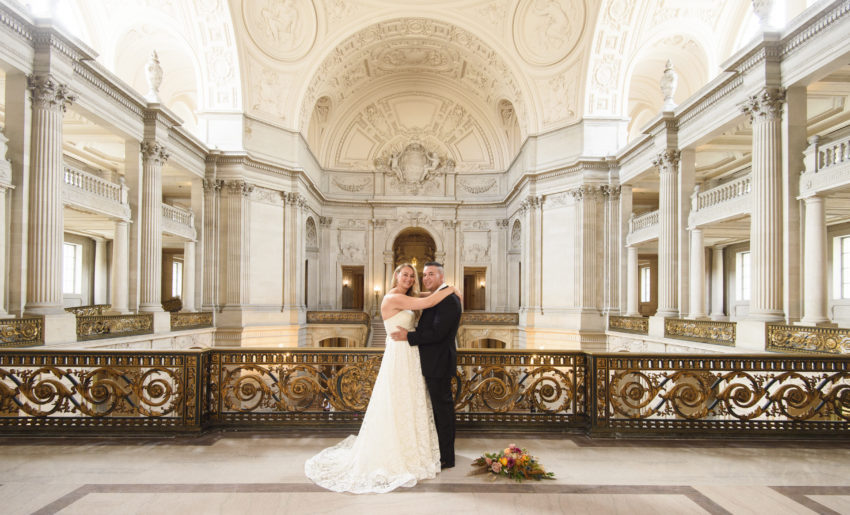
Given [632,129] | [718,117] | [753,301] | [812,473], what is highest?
[632,129]

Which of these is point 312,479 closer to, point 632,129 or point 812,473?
point 812,473

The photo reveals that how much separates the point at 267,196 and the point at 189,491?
17.3m

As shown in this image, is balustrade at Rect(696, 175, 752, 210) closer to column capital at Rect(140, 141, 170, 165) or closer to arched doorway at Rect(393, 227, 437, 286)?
column capital at Rect(140, 141, 170, 165)

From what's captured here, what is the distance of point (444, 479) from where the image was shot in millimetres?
4227

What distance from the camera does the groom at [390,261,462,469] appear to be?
14.4 ft

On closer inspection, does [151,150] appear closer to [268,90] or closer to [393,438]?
[268,90]

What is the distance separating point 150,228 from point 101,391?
1062cm

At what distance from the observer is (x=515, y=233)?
86.6 feet

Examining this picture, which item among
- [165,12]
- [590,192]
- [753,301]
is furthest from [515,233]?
→ [165,12]

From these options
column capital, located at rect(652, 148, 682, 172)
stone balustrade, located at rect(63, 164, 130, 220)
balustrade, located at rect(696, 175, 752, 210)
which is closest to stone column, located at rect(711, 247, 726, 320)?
column capital, located at rect(652, 148, 682, 172)

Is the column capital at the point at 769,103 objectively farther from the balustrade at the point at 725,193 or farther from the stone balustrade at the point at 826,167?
the balustrade at the point at 725,193

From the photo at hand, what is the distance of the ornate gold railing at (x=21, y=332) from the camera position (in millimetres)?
8477

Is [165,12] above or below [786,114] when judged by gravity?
above

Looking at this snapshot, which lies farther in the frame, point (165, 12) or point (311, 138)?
point (311, 138)
